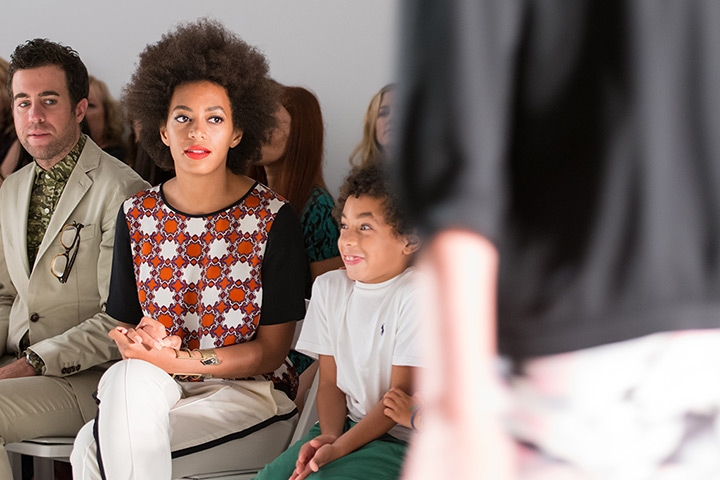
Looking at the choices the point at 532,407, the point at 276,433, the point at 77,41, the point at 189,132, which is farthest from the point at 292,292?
the point at 77,41

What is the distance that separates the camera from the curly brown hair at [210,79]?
2010 mm

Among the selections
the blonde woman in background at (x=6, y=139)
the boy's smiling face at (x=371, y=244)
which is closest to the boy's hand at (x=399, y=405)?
the boy's smiling face at (x=371, y=244)

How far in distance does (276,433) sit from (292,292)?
1.20ft

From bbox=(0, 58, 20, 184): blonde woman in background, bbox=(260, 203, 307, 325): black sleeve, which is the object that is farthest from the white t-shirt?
bbox=(0, 58, 20, 184): blonde woman in background

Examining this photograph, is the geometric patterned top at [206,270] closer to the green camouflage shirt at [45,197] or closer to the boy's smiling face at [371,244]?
the boy's smiling face at [371,244]

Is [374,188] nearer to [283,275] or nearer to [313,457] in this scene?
[283,275]

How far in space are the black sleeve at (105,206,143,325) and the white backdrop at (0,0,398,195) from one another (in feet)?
4.00

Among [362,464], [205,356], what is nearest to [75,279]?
[205,356]

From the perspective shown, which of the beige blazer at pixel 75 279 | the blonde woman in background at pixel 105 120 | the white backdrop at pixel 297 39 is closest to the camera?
the beige blazer at pixel 75 279

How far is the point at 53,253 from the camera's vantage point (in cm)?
230

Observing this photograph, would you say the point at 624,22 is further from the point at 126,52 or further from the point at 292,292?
the point at 126,52

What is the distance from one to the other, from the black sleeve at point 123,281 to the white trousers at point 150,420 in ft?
1.05

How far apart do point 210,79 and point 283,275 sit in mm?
573

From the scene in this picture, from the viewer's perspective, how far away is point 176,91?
6.62 feet
